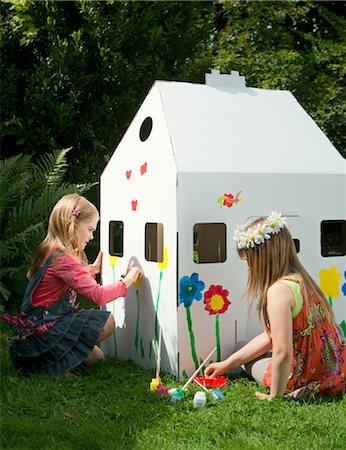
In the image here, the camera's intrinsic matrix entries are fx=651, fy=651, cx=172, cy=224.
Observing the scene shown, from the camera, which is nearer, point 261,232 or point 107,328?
point 261,232

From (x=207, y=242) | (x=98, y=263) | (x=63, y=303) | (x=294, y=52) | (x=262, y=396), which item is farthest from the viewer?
(x=294, y=52)

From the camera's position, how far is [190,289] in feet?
11.0

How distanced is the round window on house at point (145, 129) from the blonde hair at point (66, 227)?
2.07 ft

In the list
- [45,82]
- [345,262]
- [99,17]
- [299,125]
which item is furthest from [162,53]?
[345,262]

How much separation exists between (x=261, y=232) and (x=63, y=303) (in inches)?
48.8

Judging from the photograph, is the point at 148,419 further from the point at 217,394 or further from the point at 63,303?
the point at 63,303

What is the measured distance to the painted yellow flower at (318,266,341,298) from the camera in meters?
3.69

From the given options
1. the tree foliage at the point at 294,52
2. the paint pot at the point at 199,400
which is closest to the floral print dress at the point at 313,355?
the paint pot at the point at 199,400

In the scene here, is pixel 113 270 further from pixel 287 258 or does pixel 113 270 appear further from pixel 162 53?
pixel 162 53

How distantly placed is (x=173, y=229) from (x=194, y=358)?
0.69 metres

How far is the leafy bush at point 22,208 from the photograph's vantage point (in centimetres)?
523

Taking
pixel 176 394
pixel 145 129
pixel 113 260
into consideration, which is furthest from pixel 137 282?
pixel 145 129

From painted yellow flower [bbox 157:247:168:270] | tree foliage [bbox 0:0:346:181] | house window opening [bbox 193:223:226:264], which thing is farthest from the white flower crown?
tree foliage [bbox 0:0:346:181]

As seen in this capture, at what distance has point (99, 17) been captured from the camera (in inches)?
236
